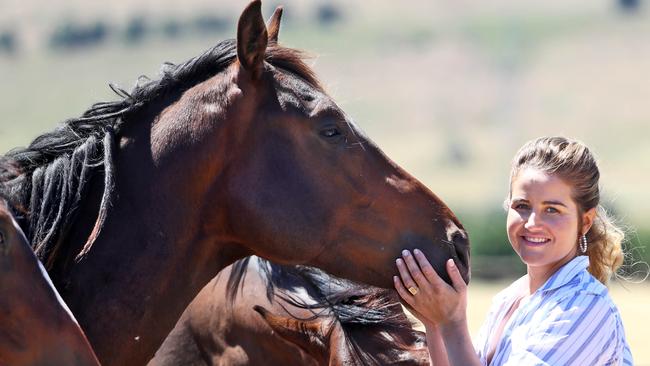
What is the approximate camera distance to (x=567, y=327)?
367cm

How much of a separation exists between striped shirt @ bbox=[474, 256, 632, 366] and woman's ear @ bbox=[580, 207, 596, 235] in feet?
0.43

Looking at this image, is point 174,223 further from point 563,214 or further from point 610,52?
point 610,52

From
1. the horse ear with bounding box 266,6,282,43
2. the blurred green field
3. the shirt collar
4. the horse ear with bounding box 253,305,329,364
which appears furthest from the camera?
the blurred green field

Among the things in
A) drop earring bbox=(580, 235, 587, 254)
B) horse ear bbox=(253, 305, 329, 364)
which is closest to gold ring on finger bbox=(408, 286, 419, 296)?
drop earring bbox=(580, 235, 587, 254)

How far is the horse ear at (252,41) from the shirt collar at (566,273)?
132cm

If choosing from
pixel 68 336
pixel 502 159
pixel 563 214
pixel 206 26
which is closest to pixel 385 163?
pixel 563 214

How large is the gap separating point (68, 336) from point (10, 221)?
0.35 meters

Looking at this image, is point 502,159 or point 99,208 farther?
point 502,159

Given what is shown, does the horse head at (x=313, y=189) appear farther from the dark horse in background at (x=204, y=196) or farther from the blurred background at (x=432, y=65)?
the blurred background at (x=432, y=65)

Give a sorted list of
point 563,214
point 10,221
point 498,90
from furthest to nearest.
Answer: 1. point 498,90
2. point 563,214
3. point 10,221

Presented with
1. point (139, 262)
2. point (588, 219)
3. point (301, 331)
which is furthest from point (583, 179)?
point (139, 262)

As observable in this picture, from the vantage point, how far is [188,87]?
13.7 feet

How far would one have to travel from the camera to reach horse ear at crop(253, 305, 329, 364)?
4.67 metres

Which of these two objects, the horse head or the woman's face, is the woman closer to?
the woman's face
